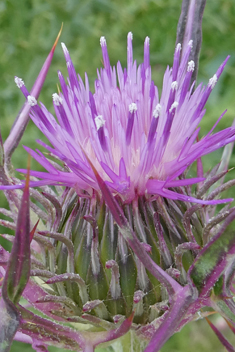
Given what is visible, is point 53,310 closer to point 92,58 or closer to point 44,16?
point 92,58

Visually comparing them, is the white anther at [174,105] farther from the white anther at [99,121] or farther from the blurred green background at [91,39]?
the blurred green background at [91,39]

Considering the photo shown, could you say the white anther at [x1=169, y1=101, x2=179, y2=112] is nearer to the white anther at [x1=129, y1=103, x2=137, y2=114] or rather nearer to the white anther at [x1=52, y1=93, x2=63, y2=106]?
the white anther at [x1=129, y1=103, x2=137, y2=114]

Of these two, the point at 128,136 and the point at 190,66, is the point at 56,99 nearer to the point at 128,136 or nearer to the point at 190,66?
the point at 128,136

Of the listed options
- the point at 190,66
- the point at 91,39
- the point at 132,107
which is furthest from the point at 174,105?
the point at 91,39

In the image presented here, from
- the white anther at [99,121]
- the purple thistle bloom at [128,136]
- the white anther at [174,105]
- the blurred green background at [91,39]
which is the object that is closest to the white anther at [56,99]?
the purple thistle bloom at [128,136]

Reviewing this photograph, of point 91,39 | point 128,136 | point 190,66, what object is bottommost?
point 128,136

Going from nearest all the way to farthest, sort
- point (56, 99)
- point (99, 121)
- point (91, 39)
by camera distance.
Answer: point (99, 121), point (56, 99), point (91, 39)

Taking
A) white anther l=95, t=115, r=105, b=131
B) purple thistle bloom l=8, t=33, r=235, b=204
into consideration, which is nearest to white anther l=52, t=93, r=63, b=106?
purple thistle bloom l=8, t=33, r=235, b=204

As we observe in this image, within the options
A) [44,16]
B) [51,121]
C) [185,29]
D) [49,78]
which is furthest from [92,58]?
[51,121]
